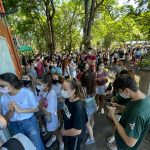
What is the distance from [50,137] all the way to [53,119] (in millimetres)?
873

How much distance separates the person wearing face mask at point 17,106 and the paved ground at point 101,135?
162 cm

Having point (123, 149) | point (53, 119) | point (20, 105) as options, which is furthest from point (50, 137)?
point (123, 149)

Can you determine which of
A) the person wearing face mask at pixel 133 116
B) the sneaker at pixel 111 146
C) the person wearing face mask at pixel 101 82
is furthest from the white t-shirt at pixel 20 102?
the person wearing face mask at pixel 101 82

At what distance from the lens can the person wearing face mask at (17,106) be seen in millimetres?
3758

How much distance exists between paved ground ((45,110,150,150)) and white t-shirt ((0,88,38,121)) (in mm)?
1808

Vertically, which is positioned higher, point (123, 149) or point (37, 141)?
point (123, 149)

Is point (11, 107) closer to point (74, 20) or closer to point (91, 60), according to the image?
point (91, 60)

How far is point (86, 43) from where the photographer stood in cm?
1642

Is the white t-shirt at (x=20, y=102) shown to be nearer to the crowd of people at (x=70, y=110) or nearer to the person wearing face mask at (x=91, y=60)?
the crowd of people at (x=70, y=110)

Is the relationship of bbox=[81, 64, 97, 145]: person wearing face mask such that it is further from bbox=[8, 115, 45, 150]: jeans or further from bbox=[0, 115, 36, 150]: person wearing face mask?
bbox=[0, 115, 36, 150]: person wearing face mask

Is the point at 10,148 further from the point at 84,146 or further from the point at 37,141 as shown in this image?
the point at 84,146

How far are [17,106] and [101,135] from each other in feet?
9.97

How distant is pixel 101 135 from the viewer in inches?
240

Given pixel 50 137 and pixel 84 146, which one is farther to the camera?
pixel 50 137
